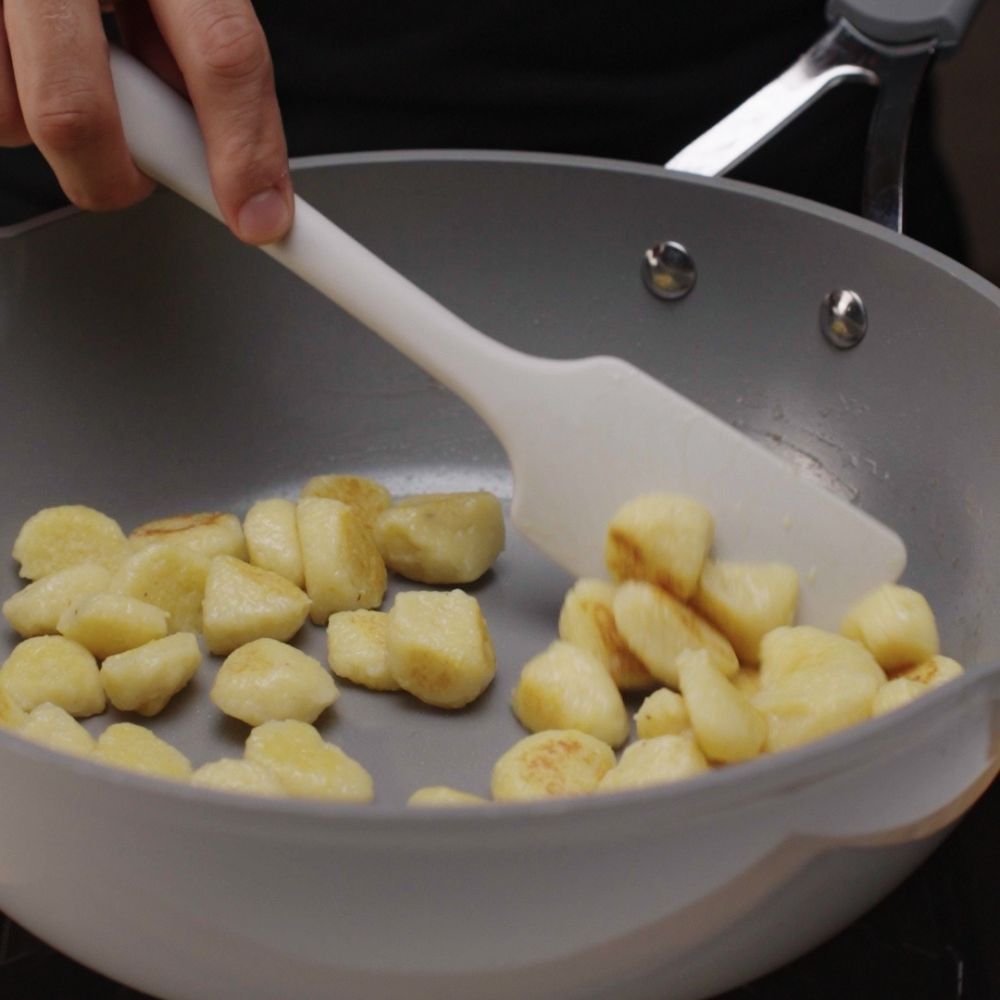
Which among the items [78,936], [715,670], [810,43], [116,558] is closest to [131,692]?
[116,558]

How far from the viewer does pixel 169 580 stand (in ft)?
3.60

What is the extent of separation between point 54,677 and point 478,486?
0.42 meters

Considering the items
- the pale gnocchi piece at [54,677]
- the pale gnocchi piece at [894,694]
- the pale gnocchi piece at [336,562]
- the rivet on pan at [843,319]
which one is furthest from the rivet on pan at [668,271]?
the pale gnocchi piece at [54,677]

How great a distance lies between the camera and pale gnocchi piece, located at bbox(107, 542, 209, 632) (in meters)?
1.09

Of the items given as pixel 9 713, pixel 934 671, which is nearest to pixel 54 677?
pixel 9 713

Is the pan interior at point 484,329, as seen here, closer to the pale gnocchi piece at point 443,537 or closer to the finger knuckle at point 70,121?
the pale gnocchi piece at point 443,537

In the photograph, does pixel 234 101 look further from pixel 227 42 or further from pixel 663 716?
pixel 663 716

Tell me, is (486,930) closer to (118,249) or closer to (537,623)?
(537,623)

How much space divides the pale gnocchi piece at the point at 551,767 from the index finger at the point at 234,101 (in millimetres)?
386

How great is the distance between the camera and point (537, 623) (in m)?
1.13

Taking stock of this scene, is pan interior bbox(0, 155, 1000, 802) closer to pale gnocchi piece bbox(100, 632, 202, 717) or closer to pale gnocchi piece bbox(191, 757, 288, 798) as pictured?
pale gnocchi piece bbox(100, 632, 202, 717)

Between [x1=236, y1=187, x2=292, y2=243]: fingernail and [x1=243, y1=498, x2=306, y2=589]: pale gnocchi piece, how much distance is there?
0.77ft

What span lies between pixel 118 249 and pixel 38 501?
21 centimetres

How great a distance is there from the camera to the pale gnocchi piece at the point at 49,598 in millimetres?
1077
